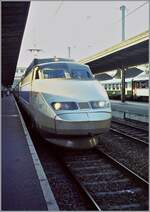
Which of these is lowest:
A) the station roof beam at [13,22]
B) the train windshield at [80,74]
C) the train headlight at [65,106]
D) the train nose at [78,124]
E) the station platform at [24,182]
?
the station platform at [24,182]

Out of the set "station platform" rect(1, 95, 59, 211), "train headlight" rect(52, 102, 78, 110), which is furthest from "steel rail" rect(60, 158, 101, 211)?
"train headlight" rect(52, 102, 78, 110)

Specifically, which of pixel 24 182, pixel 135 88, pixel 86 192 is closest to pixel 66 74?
pixel 24 182

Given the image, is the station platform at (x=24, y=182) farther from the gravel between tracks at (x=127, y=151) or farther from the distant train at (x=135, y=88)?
the distant train at (x=135, y=88)

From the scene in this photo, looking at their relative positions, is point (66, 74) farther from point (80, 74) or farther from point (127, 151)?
point (127, 151)

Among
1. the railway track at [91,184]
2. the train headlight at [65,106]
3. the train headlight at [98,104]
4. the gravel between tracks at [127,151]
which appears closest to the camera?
the railway track at [91,184]

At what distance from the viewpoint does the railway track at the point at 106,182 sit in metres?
5.31

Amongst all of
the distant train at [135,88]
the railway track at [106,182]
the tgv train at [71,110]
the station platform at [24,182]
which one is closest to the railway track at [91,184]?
the railway track at [106,182]

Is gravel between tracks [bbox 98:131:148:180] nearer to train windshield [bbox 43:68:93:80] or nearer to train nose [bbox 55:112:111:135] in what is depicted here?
train nose [bbox 55:112:111:135]

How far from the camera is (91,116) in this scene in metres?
7.82

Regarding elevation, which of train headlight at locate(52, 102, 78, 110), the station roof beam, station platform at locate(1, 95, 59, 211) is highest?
the station roof beam

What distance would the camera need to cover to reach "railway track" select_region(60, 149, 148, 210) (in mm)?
5314

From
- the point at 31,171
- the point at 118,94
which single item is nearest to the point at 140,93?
the point at 118,94

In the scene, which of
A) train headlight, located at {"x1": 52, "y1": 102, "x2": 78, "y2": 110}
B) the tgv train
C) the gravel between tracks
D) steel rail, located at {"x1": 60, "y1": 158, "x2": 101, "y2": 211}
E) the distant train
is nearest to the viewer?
steel rail, located at {"x1": 60, "y1": 158, "x2": 101, "y2": 211}

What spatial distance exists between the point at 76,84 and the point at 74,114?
0.99 metres
